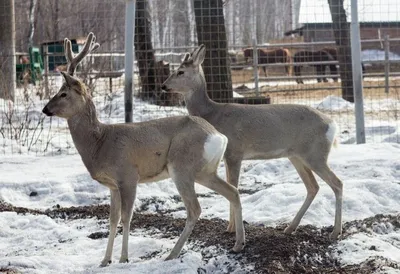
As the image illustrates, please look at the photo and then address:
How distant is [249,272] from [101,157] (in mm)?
1487

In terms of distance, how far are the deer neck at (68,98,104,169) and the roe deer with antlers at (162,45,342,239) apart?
1.24m

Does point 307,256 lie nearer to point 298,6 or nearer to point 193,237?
point 193,237

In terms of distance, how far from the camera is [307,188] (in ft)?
24.4

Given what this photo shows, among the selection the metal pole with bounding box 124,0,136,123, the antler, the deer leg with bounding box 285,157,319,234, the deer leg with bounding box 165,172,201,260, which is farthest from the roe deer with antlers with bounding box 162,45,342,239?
the metal pole with bounding box 124,0,136,123

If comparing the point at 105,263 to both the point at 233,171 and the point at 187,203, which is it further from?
the point at 233,171

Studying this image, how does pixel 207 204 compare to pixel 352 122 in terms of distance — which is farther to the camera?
pixel 352 122

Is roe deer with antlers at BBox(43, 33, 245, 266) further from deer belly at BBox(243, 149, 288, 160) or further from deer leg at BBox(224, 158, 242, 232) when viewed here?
deer belly at BBox(243, 149, 288, 160)

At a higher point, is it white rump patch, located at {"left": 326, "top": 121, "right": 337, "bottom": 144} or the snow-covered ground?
white rump patch, located at {"left": 326, "top": 121, "right": 337, "bottom": 144}

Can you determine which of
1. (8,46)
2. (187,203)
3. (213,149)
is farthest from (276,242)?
(8,46)

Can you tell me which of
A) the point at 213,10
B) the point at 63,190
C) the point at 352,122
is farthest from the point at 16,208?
the point at 352,122

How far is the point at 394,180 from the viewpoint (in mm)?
9016

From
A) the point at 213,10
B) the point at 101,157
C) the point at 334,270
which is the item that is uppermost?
the point at 213,10

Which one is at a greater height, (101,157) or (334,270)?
(101,157)

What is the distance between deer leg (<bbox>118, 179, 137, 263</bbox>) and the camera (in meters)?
6.34
